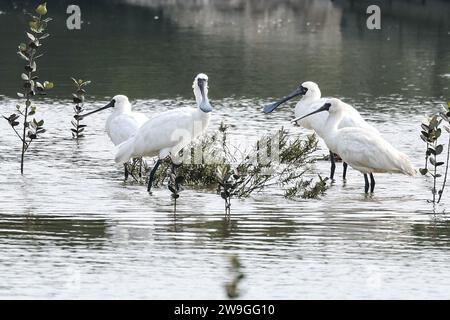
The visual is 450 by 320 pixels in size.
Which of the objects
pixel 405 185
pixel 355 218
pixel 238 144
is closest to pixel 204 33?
pixel 238 144

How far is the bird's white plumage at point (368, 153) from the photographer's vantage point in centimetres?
1453

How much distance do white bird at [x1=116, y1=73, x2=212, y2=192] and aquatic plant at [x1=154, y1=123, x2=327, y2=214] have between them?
0.25 meters

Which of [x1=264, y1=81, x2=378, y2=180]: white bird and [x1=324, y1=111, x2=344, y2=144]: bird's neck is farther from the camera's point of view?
[x1=264, y1=81, x2=378, y2=180]: white bird

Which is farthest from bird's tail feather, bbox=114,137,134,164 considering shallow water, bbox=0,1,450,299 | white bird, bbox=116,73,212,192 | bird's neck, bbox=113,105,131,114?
bird's neck, bbox=113,105,131,114

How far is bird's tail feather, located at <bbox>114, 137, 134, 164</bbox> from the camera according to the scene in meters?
14.6

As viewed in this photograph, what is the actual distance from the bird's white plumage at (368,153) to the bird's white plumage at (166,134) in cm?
153

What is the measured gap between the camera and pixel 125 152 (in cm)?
1462

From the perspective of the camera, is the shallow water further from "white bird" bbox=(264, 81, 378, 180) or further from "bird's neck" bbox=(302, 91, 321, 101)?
"bird's neck" bbox=(302, 91, 321, 101)

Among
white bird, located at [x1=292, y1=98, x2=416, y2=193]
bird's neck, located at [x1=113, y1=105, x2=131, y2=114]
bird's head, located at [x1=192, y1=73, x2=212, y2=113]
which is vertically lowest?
white bird, located at [x1=292, y1=98, x2=416, y2=193]

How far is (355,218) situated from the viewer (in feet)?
41.8

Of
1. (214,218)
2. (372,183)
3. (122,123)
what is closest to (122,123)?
(122,123)

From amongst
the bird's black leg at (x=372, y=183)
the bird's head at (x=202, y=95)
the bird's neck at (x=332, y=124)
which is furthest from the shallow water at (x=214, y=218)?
the bird's head at (x=202, y=95)
